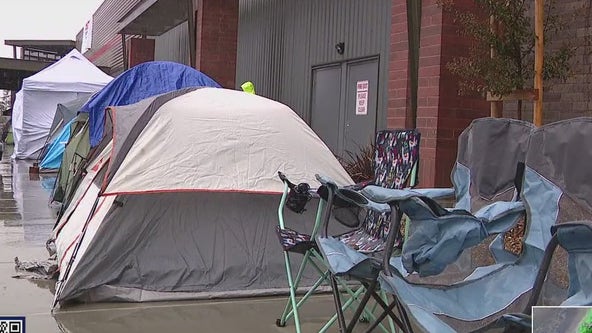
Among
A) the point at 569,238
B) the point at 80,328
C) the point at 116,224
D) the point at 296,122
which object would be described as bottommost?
the point at 80,328

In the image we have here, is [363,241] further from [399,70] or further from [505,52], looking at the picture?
[399,70]

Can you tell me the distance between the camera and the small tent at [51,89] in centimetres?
1786

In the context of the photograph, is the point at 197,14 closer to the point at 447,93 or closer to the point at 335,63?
the point at 335,63

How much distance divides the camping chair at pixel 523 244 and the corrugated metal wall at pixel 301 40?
580 cm

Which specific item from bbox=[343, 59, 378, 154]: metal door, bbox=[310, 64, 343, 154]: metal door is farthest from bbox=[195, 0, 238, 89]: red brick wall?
bbox=[343, 59, 378, 154]: metal door

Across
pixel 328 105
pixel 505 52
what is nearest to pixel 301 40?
pixel 328 105

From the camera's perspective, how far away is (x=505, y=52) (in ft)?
17.6

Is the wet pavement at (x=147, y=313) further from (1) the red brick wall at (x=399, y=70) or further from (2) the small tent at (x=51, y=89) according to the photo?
(2) the small tent at (x=51, y=89)

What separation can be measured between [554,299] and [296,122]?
297 centimetres

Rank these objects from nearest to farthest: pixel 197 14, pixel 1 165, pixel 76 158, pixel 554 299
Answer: pixel 554 299 → pixel 76 158 → pixel 197 14 → pixel 1 165

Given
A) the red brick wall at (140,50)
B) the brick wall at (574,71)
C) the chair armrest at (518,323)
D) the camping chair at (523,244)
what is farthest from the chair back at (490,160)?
the red brick wall at (140,50)

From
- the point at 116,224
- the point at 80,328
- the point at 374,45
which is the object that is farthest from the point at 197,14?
the point at 80,328

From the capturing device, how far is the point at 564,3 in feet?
19.4

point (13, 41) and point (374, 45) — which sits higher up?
point (13, 41)
